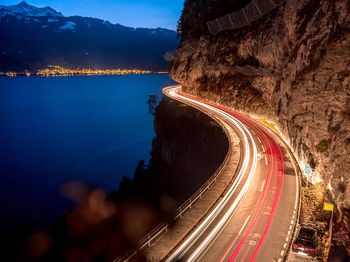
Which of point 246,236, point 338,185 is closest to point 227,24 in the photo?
point 338,185

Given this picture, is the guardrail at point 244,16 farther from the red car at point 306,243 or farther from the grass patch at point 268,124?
the red car at point 306,243

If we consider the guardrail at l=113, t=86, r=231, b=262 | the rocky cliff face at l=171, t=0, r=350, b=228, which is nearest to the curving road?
the guardrail at l=113, t=86, r=231, b=262

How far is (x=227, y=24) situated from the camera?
59.9 meters

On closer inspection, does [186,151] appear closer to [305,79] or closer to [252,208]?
[305,79]

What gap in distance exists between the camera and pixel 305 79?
26.3m

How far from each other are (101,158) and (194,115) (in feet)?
144

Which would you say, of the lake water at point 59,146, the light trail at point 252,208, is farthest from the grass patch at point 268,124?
the lake water at point 59,146

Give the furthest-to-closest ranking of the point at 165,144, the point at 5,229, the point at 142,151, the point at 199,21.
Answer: the point at 142,151, the point at 199,21, the point at 165,144, the point at 5,229

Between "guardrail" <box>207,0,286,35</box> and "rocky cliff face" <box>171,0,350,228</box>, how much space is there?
1360mm

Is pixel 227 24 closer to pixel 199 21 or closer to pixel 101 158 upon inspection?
pixel 199 21

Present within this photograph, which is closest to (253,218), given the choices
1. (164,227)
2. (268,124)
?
(164,227)

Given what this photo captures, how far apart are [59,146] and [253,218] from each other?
9006 centimetres

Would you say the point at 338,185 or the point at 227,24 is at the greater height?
the point at 227,24

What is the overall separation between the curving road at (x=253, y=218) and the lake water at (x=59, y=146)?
44.4 m
